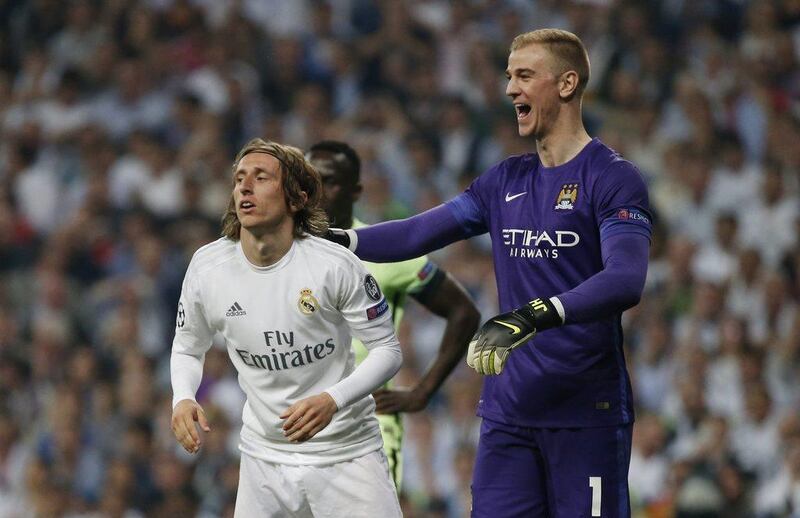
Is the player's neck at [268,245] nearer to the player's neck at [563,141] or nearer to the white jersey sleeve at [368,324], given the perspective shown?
the white jersey sleeve at [368,324]

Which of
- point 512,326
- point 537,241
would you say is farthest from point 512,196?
point 512,326

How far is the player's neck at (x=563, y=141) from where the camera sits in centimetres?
421

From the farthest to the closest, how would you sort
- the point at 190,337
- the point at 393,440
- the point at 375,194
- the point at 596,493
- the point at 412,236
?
the point at 375,194 → the point at 393,440 → the point at 412,236 → the point at 190,337 → the point at 596,493

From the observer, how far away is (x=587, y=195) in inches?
Result: 159

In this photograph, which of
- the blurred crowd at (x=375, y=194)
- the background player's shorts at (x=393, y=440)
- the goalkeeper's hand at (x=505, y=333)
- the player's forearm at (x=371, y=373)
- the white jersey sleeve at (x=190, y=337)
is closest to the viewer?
the goalkeeper's hand at (x=505, y=333)

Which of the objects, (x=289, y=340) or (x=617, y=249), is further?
(x=289, y=340)

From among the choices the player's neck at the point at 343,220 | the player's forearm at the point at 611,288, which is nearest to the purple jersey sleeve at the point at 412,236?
the player's forearm at the point at 611,288

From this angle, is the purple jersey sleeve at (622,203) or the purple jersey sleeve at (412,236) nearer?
the purple jersey sleeve at (622,203)

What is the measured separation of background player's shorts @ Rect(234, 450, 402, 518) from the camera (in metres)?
4.16

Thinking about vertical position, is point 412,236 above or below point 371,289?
above

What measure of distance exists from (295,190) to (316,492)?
3.22ft

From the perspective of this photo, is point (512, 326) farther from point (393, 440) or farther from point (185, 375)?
point (393, 440)

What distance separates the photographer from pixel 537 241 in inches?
162

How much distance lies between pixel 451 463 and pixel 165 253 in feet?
10.00
